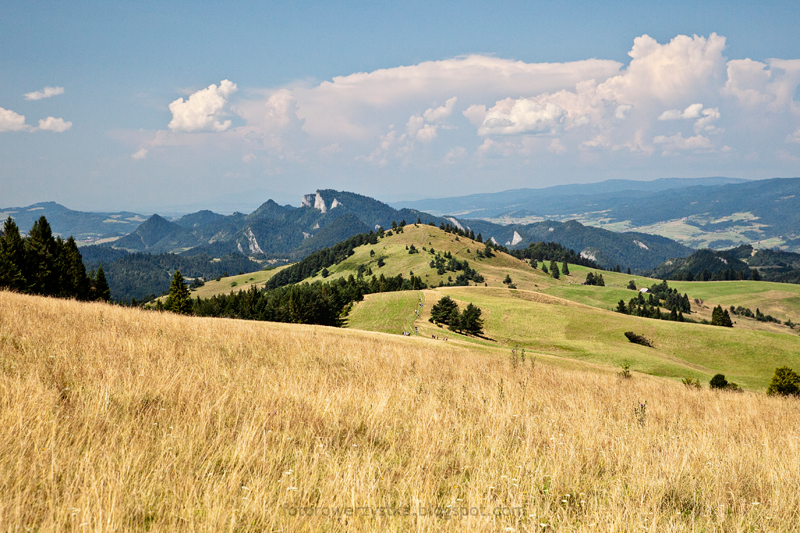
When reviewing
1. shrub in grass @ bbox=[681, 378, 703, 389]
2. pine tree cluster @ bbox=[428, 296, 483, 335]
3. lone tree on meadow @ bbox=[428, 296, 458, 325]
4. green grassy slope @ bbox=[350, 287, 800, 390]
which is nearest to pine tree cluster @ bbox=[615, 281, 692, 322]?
green grassy slope @ bbox=[350, 287, 800, 390]

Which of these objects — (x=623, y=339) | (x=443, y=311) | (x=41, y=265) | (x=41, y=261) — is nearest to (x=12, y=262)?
(x=41, y=265)

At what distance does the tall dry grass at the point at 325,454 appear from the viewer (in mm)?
3479

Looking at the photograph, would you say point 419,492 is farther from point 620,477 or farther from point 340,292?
point 340,292

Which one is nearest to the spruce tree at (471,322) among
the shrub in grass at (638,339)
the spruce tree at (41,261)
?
the shrub in grass at (638,339)

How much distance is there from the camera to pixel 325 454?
15.2ft

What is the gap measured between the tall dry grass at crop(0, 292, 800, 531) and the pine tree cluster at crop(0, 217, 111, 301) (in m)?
46.2

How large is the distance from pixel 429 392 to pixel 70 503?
5985 mm

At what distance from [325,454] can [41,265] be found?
65.9 meters

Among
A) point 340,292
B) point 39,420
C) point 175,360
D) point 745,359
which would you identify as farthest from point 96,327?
point 340,292

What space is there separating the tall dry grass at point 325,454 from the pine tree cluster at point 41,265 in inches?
1819

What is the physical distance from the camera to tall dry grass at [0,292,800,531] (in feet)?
11.4

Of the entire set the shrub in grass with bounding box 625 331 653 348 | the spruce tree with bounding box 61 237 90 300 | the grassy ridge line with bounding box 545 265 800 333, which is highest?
the spruce tree with bounding box 61 237 90 300

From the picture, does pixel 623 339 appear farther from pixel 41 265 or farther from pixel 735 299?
pixel 735 299

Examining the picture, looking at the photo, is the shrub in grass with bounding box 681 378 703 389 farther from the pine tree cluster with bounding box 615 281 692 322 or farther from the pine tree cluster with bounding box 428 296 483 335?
the pine tree cluster with bounding box 615 281 692 322
